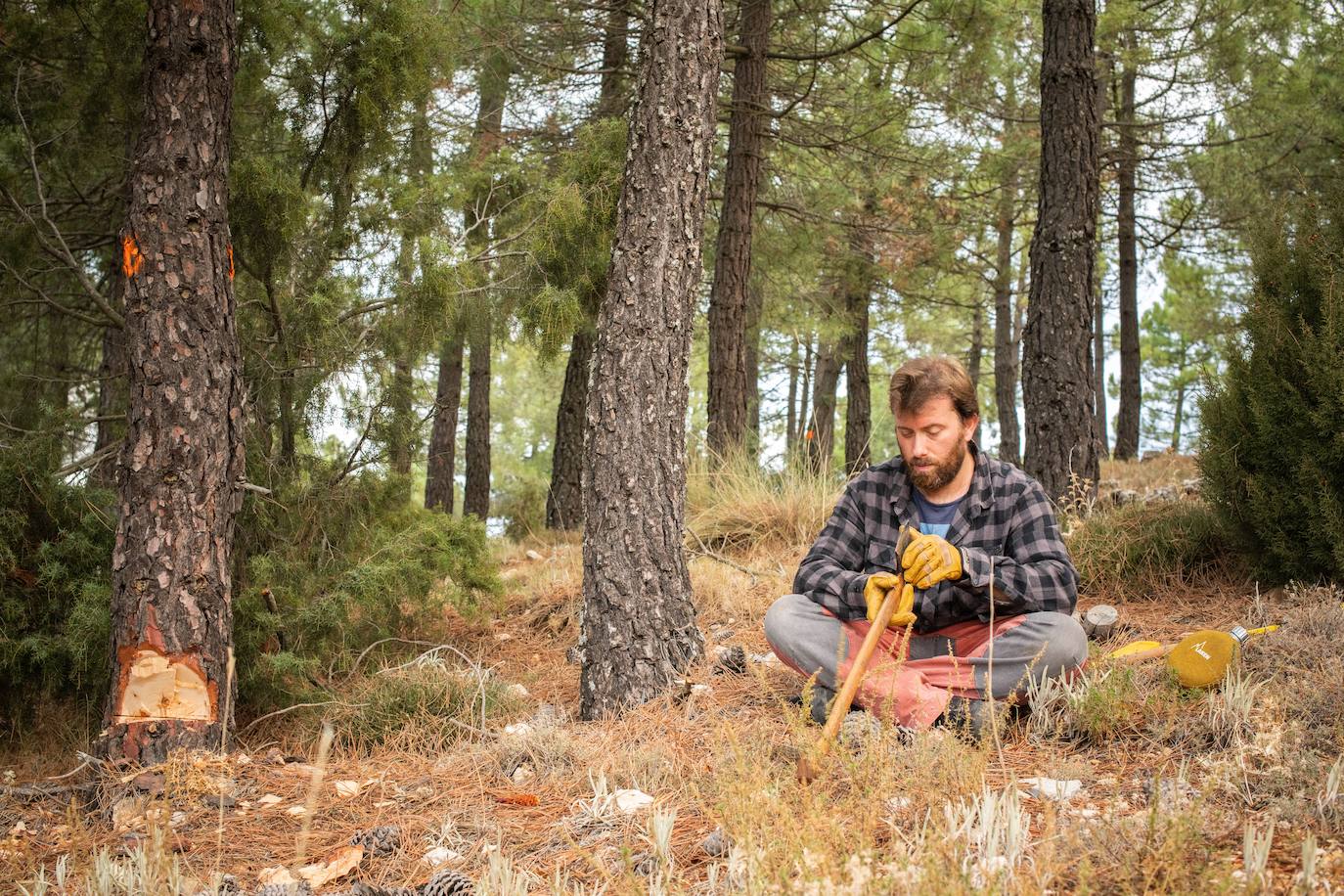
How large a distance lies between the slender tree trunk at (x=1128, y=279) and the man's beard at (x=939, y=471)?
31.4ft

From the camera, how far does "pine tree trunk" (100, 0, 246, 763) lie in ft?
12.9

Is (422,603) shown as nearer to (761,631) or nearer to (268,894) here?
(761,631)

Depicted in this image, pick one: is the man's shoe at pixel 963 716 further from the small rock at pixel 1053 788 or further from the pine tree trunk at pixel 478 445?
the pine tree trunk at pixel 478 445

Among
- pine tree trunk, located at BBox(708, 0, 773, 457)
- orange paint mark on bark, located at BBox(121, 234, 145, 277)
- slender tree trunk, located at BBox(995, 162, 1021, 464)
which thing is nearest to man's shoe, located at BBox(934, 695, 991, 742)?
orange paint mark on bark, located at BBox(121, 234, 145, 277)

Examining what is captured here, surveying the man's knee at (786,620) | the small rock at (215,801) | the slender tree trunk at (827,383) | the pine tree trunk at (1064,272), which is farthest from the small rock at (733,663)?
the slender tree trunk at (827,383)

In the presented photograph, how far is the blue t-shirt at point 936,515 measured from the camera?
3947 mm

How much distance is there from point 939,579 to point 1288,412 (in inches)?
102

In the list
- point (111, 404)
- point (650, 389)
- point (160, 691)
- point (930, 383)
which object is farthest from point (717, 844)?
point (111, 404)

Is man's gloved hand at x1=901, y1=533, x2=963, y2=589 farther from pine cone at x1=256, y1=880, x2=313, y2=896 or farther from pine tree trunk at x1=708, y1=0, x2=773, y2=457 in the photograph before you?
pine tree trunk at x1=708, y1=0, x2=773, y2=457

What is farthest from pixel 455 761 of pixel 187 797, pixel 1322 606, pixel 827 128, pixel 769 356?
pixel 769 356

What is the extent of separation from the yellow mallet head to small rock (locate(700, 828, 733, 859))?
191cm

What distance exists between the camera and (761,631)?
5.55 m

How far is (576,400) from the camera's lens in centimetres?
980

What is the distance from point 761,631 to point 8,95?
487 centimetres
